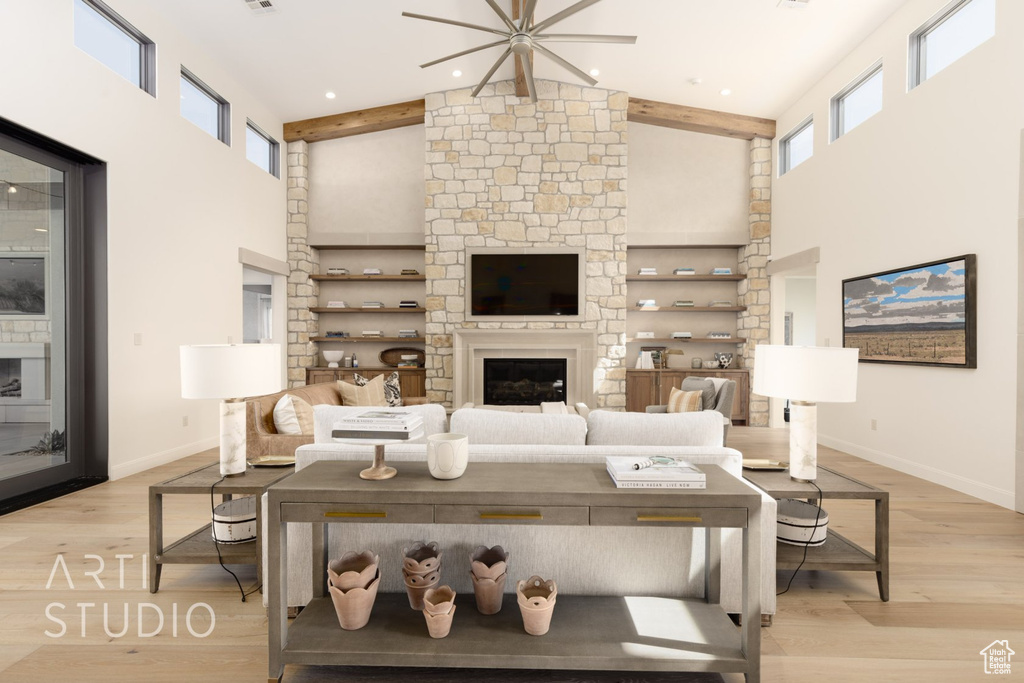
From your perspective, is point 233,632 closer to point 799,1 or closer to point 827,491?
point 827,491

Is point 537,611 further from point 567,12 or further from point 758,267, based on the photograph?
point 758,267

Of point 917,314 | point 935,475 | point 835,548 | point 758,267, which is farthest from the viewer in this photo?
point 758,267

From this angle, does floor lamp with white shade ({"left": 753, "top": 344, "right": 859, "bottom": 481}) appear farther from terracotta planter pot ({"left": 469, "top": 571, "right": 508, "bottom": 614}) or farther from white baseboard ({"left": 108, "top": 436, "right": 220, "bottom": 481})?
white baseboard ({"left": 108, "top": 436, "right": 220, "bottom": 481})

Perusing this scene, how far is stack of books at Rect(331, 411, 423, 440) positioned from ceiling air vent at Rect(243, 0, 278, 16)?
4.46 metres

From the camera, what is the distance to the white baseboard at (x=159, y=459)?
3996mm

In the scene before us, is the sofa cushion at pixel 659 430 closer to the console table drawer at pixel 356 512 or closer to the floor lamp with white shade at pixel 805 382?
the floor lamp with white shade at pixel 805 382

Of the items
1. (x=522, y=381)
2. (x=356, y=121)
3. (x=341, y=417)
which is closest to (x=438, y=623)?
(x=341, y=417)

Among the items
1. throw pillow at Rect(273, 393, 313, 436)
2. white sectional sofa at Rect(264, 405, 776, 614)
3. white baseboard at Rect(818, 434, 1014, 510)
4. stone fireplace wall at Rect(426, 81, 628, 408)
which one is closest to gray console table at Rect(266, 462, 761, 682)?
white sectional sofa at Rect(264, 405, 776, 614)

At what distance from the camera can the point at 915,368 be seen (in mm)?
4230

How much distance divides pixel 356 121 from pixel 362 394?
4.14 metres

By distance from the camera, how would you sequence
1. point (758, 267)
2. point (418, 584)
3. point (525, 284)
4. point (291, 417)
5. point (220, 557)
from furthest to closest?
1. point (758, 267)
2. point (525, 284)
3. point (291, 417)
4. point (220, 557)
5. point (418, 584)

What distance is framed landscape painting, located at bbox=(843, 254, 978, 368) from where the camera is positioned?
370cm

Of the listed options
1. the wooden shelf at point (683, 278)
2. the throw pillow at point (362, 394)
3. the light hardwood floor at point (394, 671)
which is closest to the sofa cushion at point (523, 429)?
the light hardwood floor at point (394, 671)

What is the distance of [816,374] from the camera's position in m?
2.10
